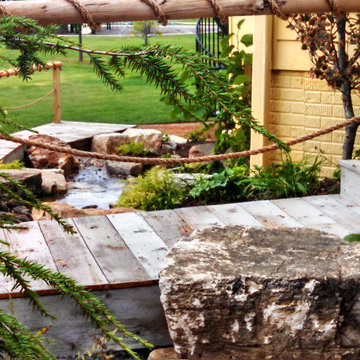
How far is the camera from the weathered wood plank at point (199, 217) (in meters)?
4.28

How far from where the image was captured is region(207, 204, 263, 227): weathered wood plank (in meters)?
4.28

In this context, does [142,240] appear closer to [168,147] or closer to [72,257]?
[72,257]

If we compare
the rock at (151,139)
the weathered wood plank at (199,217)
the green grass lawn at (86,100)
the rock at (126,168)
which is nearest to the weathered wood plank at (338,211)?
the weathered wood plank at (199,217)

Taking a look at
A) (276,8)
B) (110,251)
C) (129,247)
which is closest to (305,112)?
(129,247)

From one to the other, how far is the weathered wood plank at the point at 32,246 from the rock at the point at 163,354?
69 centimetres

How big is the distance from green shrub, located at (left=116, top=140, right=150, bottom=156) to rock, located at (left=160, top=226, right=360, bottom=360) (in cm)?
580

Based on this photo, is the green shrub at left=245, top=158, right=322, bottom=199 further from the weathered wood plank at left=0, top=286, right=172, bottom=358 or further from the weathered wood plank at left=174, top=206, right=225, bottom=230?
the weathered wood plank at left=0, top=286, right=172, bottom=358

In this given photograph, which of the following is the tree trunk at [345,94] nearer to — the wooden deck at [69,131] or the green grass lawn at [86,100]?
the wooden deck at [69,131]

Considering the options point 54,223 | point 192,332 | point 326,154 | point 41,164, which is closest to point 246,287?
point 192,332

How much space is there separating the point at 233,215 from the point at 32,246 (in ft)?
4.35

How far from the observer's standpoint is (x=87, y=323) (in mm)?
3285

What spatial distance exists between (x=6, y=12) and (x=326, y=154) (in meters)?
4.69

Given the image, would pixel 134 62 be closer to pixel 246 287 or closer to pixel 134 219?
pixel 246 287

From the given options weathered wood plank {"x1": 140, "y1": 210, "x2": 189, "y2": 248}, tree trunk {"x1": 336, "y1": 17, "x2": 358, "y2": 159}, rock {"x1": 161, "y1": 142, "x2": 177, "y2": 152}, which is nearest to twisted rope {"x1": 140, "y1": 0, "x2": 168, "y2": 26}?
weathered wood plank {"x1": 140, "y1": 210, "x2": 189, "y2": 248}
